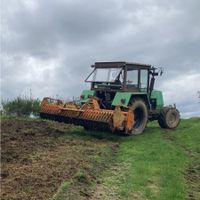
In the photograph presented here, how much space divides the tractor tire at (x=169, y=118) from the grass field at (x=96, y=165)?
1880mm

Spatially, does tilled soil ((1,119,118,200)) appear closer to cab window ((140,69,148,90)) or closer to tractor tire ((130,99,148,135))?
tractor tire ((130,99,148,135))

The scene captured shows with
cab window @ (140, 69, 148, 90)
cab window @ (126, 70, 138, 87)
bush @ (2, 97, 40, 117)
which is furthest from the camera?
bush @ (2, 97, 40, 117)

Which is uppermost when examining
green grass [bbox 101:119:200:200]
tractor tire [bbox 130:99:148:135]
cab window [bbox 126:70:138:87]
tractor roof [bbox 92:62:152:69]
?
tractor roof [bbox 92:62:152:69]

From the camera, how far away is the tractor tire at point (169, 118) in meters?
17.3

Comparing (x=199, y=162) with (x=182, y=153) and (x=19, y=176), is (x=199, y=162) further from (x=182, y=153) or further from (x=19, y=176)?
(x=19, y=176)

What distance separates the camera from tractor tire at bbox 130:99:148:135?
1582 centimetres

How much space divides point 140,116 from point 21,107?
5880 millimetres

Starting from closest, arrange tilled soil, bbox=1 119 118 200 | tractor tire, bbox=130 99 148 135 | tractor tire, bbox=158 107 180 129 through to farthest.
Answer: tilled soil, bbox=1 119 118 200, tractor tire, bbox=130 99 148 135, tractor tire, bbox=158 107 180 129

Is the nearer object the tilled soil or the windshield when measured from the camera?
the tilled soil

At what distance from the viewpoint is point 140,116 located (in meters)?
16.2

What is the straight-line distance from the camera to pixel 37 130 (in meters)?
14.9

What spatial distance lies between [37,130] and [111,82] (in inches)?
117

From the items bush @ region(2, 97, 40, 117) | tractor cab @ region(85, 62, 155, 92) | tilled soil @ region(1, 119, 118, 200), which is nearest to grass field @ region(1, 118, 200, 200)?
tilled soil @ region(1, 119, 118, 200)

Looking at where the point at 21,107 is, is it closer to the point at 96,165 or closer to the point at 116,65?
the point at 116,65
